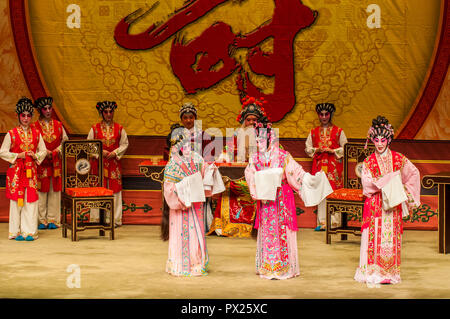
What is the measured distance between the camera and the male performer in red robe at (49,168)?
27.6 ft

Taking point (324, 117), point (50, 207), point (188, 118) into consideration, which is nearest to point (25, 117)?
point (50, 207)

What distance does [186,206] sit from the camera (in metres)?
6.07

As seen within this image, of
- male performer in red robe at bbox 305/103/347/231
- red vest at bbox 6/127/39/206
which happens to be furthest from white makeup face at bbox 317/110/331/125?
red vest at bbox 6/127/39/206

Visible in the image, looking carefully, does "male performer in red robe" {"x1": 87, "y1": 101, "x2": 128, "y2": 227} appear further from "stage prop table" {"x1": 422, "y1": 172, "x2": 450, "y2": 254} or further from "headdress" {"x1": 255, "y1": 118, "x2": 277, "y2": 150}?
"stage prop table" {"x1": 422, "y1": 172, "x2": 450, "y2": 254}

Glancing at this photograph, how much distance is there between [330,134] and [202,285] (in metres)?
3.26

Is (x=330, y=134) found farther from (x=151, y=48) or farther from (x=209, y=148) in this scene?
(x=151, y=48)

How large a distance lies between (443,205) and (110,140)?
12.0ft

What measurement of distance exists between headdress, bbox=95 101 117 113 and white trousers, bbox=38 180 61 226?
1.02 m

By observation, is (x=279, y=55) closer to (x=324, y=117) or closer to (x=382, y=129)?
(x=324, y=117)

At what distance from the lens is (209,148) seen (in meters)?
8.55

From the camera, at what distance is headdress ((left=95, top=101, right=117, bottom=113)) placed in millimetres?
8539

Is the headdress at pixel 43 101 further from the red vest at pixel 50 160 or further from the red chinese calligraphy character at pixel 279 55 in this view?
the red chinese calligraphy character at pixel 279 55

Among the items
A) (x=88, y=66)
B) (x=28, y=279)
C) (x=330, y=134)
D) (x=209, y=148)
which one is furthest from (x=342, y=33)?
(x=28, y=279)

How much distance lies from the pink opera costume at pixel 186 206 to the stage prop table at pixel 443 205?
7.05ft
